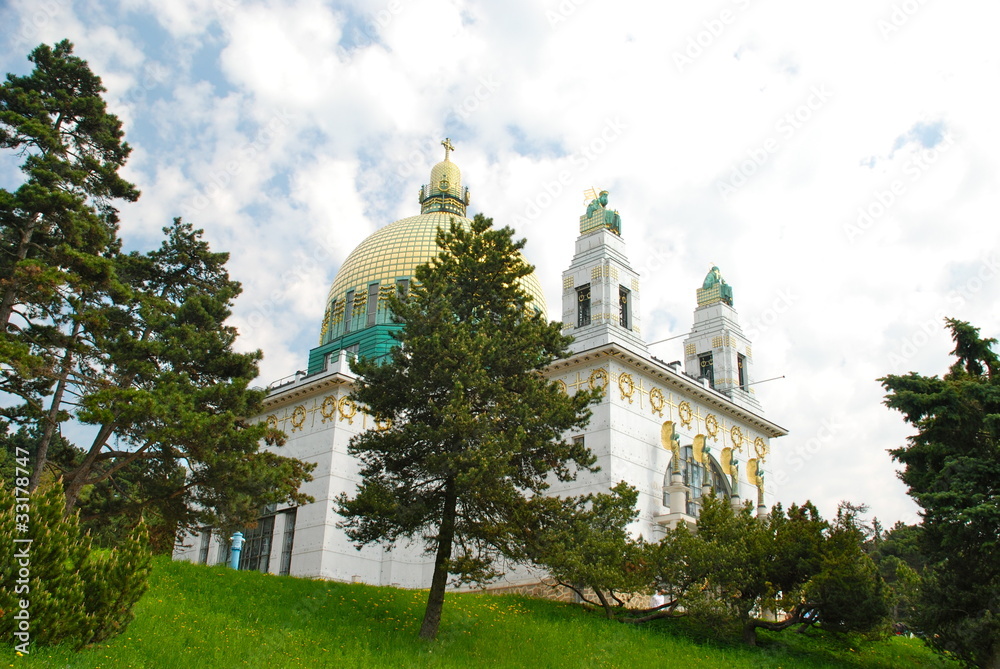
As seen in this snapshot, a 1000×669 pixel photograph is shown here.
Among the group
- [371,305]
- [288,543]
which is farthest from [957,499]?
[371,305]

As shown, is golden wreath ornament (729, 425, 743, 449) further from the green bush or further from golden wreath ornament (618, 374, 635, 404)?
the green bush

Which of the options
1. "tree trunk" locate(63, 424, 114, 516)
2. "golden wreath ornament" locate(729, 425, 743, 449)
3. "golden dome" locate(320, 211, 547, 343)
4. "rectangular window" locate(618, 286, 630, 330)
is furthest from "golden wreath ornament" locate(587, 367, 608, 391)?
"tree trunk" locate(63, 424, 114, 516)

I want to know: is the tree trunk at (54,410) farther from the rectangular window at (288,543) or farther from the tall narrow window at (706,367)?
the tall narrow window at (706,367)

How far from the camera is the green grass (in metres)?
14.3

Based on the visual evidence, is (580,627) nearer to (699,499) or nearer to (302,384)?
(699,499)

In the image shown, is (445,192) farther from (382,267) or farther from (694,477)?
(694,477)

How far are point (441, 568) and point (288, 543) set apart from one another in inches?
688

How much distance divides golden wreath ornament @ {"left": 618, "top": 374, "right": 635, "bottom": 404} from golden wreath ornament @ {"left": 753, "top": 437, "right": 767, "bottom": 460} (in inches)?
338

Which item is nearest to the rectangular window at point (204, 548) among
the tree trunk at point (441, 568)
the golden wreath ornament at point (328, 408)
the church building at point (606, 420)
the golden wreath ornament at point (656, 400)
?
the church building at point (606, 420)

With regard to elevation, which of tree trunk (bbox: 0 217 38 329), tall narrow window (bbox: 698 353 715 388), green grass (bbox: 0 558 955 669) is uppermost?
tall narrow window (bbox: 698 353 715 388)

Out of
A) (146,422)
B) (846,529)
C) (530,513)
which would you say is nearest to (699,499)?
(846,529)

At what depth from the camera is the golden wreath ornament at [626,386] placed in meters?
31.1

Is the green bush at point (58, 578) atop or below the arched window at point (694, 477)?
below

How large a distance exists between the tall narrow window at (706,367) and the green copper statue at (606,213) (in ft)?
25.3
